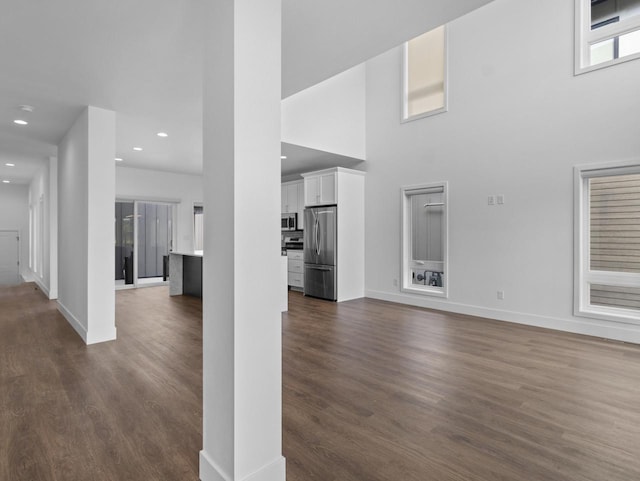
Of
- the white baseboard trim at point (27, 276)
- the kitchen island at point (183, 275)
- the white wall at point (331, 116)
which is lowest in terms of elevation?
the white baseboard trim at point (27, 276)

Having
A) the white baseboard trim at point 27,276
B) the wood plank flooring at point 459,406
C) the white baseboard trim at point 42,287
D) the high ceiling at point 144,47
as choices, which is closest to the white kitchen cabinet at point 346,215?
the wood plank flooring at point 459,406

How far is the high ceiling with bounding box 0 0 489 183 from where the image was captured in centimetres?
216

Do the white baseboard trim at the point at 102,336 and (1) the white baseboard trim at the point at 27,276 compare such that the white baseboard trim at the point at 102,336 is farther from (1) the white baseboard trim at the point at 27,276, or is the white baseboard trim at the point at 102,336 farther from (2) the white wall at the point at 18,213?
(2) the white wall at the point at 18,213

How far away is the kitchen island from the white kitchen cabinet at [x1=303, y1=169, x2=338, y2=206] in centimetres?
258

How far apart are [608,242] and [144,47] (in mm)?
5247

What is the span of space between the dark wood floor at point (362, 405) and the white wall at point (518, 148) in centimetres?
71

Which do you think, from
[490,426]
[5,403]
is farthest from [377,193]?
[5,403]

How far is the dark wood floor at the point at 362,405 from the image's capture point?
1850mm

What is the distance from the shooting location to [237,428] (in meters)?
1.52

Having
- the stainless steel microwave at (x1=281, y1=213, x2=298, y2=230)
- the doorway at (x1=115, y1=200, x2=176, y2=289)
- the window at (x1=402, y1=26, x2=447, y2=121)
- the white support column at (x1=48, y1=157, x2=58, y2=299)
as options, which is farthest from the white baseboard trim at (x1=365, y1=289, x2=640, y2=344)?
the white support column at (x1=48, y1=157, x2=58, y2=299)

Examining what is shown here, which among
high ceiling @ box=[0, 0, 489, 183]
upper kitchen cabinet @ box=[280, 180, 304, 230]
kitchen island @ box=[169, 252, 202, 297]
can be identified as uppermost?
high ceiling @ box=[0, 0, 489, 183]

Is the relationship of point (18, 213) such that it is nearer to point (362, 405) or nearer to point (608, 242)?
point (362, 405)

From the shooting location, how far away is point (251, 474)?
1562 mm

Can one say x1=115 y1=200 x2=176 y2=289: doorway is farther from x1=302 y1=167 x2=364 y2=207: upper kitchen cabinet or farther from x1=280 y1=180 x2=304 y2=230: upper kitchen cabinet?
x1=302 y1=167 x2=364 y2=207: upper kitchen cabinet
